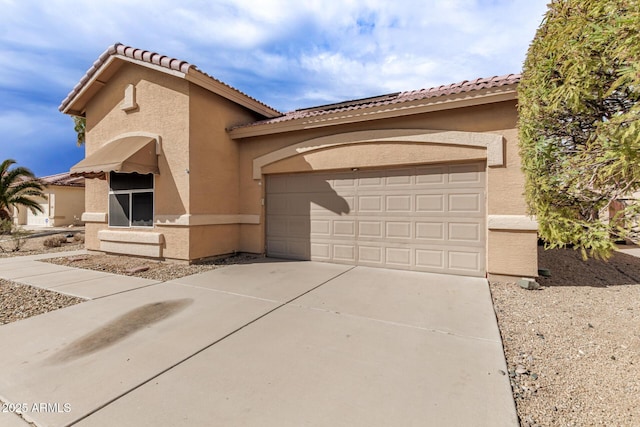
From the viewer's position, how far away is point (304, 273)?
7.26 meters

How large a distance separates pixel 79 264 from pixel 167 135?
465 cm

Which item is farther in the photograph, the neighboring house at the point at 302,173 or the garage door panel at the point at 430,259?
the garage door panel at the point at 430,259

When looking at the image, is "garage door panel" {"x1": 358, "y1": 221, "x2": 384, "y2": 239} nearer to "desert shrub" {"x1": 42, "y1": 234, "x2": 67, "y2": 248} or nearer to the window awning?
the window awning

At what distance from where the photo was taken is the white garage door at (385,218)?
684 centimetres

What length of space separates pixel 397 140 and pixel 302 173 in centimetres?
303

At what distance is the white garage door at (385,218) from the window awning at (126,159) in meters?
3.61

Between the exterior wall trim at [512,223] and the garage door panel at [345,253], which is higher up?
A: the exterior wall trim at [512,223]

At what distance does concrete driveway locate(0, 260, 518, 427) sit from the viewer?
2455mm

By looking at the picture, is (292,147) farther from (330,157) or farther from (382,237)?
(382,237)

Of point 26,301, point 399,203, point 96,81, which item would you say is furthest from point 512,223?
→ point 96,81

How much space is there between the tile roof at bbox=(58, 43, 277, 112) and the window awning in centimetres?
229

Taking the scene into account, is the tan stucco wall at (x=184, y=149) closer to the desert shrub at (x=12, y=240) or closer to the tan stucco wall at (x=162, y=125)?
the tan stucco wall at (x=162, y=125)

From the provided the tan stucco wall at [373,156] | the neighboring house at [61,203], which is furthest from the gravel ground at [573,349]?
the neighboring house at [61,203]

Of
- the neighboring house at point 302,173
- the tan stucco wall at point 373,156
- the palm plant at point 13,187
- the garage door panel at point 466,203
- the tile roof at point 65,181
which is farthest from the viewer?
the tile roof at point 65,181
